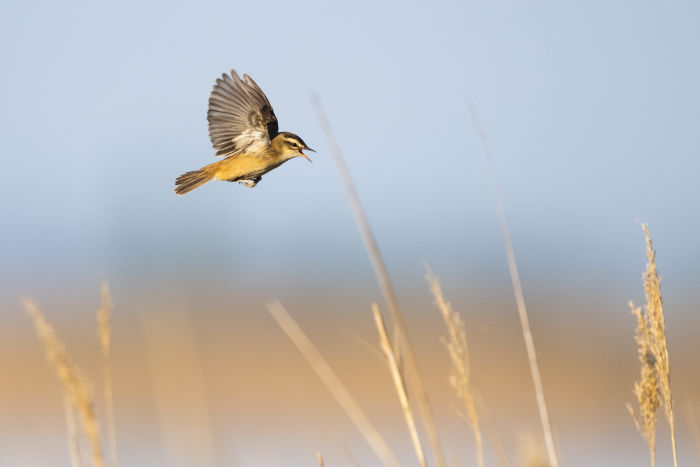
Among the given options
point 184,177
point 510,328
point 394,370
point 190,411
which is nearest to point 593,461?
point 184,177

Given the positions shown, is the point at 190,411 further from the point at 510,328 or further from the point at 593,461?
the point at 510,328

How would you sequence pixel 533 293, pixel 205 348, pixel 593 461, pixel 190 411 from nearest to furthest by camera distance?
pixel 190 411 < pixel 593 461 < pixel 205 348 < pixel 533 293

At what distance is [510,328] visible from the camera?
2214 centimetres

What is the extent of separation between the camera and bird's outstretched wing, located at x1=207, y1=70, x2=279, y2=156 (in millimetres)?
4668

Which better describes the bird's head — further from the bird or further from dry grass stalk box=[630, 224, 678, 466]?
dry grass stalk box=[630, 224, 678, 466]

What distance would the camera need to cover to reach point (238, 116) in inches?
187

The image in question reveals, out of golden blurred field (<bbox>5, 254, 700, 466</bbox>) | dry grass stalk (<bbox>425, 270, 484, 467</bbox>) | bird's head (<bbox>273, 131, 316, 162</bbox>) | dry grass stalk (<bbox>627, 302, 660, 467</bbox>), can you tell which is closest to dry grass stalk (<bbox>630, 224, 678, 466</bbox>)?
dry grass stalk (<bbox>627, 302, 660, 467</bbox>)

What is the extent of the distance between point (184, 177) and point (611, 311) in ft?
71.4

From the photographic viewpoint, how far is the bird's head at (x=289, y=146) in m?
4.46

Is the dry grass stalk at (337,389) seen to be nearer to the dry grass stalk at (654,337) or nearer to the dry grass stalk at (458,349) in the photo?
the dry grass stalk at (458,349)

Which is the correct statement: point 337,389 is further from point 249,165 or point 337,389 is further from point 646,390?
point 249,165

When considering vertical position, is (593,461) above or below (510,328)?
above

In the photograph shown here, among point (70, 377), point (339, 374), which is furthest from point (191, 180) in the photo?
point (339, 374)

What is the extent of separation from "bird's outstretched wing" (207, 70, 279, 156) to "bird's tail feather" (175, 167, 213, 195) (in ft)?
0.59
